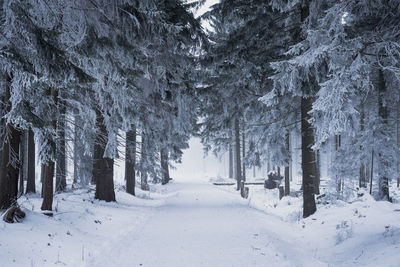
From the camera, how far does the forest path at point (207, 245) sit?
5922 mm

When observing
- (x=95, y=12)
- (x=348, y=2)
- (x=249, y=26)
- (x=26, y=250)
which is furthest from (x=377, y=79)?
(x=26, y=250)

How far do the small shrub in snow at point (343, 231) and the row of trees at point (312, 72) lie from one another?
93.0 inches

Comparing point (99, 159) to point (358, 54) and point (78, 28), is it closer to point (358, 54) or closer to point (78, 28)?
point (78, 28)

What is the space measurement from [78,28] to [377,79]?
14.3 meters

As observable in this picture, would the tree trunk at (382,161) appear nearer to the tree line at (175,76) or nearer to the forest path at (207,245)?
the tree line at (175,76)

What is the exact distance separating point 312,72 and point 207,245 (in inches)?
229

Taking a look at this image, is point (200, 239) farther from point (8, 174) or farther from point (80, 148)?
point (80, 148)

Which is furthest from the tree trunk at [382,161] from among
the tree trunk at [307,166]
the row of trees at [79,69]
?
the row of trees at [79,69]

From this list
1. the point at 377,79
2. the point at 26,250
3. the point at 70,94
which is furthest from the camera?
the point at 377,79

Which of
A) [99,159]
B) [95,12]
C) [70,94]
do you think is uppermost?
[95,12]

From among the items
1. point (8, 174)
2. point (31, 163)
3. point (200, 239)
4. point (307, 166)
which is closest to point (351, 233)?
point (307, 166)

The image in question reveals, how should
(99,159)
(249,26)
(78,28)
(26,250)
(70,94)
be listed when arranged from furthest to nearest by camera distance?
(99,159) → (249,26) → (70,94) → (78,28) → (26,250)

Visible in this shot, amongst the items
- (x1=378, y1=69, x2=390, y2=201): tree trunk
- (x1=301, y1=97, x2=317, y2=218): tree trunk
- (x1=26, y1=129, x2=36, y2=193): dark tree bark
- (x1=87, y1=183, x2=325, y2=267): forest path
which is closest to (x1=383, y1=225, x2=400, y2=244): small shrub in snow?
(x1=87, y1=183, x2=325, y2=267): forest path

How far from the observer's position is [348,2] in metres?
6.03
